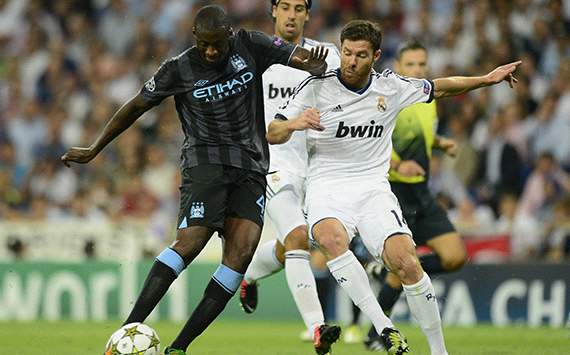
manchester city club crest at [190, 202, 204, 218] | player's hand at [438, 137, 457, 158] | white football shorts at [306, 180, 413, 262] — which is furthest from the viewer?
player's hand at [438, 137, 457, 158]

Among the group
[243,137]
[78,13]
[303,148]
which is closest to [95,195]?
[78,13]

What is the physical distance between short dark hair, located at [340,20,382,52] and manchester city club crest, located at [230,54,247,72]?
68 centimetres

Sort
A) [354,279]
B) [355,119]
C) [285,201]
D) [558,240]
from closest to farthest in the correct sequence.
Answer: [354,279] → [355,119] → [285,201] → [558,240]

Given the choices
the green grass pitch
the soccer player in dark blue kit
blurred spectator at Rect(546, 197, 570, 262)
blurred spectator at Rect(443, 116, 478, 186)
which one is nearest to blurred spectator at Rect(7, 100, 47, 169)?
the green grass pitch

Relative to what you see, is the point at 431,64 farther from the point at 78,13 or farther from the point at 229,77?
the point at 229,77

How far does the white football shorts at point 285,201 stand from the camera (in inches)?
371

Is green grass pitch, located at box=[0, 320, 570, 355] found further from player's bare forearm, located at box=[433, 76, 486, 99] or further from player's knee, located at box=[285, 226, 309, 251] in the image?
player's bare forearm, located at box=[433, 76, 486, 99]

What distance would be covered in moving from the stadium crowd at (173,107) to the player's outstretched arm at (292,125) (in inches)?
273

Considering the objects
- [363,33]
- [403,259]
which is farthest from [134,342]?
[363,33]

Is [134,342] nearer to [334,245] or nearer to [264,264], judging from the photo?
[334,245]

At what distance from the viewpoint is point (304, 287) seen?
9109 millimetres

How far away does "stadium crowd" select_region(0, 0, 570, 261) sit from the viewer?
15.4 meters

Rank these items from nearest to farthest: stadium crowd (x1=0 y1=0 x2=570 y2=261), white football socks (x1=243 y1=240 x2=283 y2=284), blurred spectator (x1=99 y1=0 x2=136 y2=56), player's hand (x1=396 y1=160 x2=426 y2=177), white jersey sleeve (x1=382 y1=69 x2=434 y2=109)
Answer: white jersey sleeve (x1=382 y1=69 x2=434 y2=109) → white football socks (x1=243 y1=240 x2=283 y2=284) → player's hand (x1=396 y1=160 x2=426 y2=177) → stadium crowd (x1=0 y1=0 x2=570 y2=261) → blurred spectator (x1=99 y1=0 x2=136 y2=56)

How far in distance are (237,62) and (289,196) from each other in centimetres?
170
